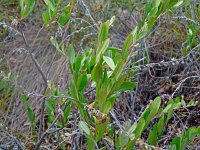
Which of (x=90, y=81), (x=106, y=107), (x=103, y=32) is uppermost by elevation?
(x=103, y=32)

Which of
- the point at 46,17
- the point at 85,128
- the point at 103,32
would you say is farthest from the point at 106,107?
the point at 46,17

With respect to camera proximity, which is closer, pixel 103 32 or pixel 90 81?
pixel 103 32

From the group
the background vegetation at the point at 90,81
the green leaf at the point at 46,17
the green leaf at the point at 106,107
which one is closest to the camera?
the green leaf at the point at 106,107

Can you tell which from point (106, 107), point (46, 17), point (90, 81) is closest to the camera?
point (106, 107)

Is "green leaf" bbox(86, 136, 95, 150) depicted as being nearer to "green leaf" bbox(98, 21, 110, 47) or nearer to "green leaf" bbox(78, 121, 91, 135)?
"green leaf" bbox(78, 121, 91, 135)

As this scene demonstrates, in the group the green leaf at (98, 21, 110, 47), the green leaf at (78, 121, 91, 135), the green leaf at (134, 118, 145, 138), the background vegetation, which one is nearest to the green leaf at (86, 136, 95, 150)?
the green leaf at (78, 121, 91, 135)

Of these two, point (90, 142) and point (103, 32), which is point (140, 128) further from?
point (103, 32)

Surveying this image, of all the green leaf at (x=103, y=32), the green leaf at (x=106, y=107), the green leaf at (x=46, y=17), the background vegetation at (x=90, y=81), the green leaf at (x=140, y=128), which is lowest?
the background vegetation at (x=90, y=81)

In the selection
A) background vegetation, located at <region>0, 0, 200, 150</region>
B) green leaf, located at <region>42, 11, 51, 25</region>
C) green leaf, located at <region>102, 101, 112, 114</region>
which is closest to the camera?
green leaf, located at <region>102, 101, 112, 114</region>

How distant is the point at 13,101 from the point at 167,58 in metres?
1.13

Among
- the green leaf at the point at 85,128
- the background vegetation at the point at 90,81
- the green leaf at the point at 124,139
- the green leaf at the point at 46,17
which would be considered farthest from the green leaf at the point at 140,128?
the green leaf at the point at 46,17

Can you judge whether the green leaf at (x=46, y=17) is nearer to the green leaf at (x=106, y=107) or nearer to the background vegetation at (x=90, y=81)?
the background vegetation at (x=90, y=81)

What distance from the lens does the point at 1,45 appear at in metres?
3.87

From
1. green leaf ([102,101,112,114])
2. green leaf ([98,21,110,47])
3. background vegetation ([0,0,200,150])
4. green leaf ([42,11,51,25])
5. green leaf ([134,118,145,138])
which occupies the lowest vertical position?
background vegetation ([0,0,200,150])
